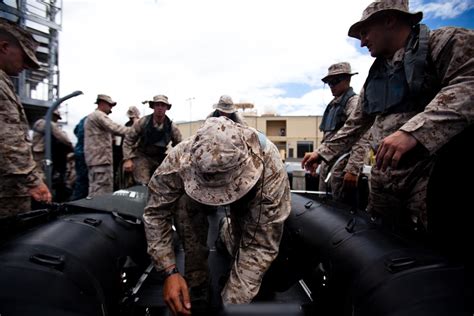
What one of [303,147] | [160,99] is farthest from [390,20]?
[303,147]

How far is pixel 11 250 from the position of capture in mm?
1051

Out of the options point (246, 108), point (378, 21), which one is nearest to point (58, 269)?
point (378, 21)

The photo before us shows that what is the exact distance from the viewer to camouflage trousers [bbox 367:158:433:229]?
55.0 inches

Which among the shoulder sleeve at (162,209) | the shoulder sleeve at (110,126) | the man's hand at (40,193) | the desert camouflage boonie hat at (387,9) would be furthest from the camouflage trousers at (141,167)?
the desert camouflage boonie hat at (387,9)

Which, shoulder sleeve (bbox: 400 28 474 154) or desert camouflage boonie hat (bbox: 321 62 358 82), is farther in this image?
desert camouflage boonie hat (bbox: 321 62 358 82)

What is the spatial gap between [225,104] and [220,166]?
2.63 metres

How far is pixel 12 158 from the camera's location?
5.16 ft

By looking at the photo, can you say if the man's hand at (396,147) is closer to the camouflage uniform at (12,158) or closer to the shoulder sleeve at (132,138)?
the camouflage uniform at (12,158)

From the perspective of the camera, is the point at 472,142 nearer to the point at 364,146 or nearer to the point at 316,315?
the point at 316,315

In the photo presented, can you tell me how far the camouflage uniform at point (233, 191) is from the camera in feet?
3.48

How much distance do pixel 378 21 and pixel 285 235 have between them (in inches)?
48.5

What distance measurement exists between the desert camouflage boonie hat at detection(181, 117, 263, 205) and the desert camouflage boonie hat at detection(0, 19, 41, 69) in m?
1.31

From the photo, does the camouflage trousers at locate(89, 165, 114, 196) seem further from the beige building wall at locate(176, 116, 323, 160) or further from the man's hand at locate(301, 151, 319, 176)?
the beige building wall at locate(176, 116, 323, 160)

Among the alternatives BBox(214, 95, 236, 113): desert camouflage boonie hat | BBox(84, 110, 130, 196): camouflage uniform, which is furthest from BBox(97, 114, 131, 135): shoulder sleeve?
BBox(214, 95, 236, 113): desert camouflage boonie hat
